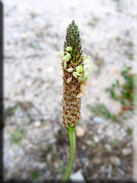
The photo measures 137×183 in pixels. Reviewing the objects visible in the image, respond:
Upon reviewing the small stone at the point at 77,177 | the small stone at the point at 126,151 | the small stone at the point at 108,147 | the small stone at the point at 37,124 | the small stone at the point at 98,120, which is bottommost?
the small stone at the point at 77,177

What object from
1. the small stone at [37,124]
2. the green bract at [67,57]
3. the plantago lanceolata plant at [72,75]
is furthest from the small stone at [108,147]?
the green bract at [67,57]

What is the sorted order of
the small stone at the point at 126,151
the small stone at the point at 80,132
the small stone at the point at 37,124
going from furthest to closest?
the small stone at the point at 37,124 → the small stone at the point at 80,132 → the small stone at the point at 126,151

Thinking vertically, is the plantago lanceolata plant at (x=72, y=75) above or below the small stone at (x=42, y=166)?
above

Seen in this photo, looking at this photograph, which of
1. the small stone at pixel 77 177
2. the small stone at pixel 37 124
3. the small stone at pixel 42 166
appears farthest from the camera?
the small stone at pixel 37 124

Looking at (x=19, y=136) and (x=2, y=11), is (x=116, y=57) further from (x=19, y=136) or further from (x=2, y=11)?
(x=2, y=11)

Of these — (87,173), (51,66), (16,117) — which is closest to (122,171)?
(87,173)

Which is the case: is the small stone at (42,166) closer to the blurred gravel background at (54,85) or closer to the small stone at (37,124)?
the blurred gravel background at (54,85)

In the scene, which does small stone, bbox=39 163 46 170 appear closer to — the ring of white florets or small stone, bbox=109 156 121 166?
small stone, bbox=109 156 121 166

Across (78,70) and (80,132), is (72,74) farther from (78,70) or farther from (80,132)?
(80,132)

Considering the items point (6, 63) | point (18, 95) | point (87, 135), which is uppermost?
point (6, 63)
